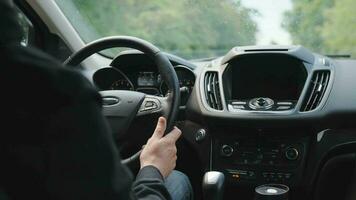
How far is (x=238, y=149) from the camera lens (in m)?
2.74

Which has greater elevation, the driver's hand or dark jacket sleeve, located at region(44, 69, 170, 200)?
dark jacket sleeve, located at region(44, 69, 170, 200)

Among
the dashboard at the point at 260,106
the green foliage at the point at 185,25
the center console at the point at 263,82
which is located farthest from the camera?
the green foliage at the point at 185,25

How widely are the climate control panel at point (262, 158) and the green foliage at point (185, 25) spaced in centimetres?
59

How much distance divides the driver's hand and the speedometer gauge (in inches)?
37.1

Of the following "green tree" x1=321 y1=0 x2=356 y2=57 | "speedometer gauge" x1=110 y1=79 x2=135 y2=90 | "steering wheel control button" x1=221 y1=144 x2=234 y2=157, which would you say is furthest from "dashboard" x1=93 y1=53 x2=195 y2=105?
"green tree" x1=321 y1=0 x2=356 y2=57

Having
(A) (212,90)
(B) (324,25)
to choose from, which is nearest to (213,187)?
(A) (212,90)

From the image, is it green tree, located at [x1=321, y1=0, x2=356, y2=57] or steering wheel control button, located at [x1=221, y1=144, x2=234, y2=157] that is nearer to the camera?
steering wheel control button, located at [x1=221, y1=144, x2=234, y2=157]

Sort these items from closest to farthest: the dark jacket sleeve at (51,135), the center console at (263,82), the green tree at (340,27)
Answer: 1. the dark jacket sleeve at (51,135)
2. the center console at (263,82)
3. the green tree at (340,27)

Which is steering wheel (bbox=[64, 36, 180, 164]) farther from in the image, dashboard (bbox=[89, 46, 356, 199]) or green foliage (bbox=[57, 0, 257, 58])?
green foliage (bbox=[57, 0, 257, 58])

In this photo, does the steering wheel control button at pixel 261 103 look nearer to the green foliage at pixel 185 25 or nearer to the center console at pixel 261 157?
the center console at pixel 261 157

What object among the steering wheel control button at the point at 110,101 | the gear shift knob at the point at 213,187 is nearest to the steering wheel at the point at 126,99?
the steering wheel control button at the point at 110,101

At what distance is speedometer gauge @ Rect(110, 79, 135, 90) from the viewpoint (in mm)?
2811

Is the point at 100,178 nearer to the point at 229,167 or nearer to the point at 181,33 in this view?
the point at 229,167

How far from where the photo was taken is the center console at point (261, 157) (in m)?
2.66
